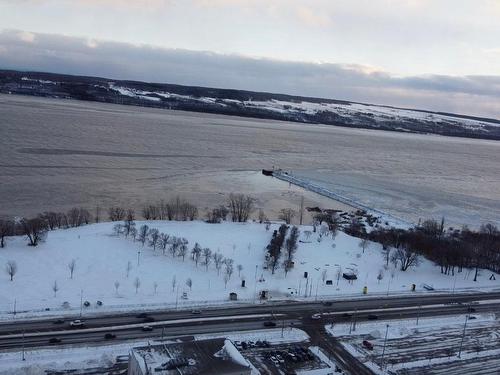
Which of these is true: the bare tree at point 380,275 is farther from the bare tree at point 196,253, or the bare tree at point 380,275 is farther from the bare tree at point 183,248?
the bare tree at point 183,248

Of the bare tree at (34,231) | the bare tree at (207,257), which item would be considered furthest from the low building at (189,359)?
the bare tree at (34,231)

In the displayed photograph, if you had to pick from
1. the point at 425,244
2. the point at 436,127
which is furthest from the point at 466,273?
the point at 436,127

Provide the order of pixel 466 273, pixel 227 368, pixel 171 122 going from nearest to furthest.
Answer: pixel 227 368
pixel 466 273
pixel 171 122

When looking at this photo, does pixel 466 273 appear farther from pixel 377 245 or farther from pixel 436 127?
pixel 436 127

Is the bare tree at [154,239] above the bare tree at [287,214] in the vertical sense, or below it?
above

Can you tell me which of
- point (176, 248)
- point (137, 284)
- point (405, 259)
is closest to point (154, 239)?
point (176, 248)

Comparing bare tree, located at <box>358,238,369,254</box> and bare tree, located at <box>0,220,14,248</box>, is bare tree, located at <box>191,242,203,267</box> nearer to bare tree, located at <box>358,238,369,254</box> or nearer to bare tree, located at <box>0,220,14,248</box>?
bare tree, located at <box>0,220,14,248</box>

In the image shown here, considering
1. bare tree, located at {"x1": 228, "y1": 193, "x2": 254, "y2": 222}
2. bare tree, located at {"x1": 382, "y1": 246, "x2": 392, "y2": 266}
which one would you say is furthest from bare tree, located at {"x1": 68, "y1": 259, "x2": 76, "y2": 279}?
bare tree, located at {"x1": 382, "y1": 246, "x2": 392, "y2": 266}
